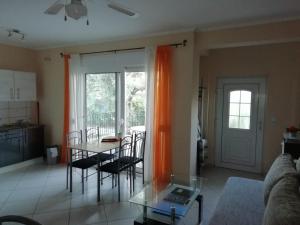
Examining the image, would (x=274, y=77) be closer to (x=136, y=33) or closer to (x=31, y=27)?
(x=136, y=33)

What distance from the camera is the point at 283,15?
298 centimetres

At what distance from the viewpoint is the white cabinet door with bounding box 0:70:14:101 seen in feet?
14.7

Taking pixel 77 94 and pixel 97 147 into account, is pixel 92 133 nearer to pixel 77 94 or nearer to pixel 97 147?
pixel 77 94

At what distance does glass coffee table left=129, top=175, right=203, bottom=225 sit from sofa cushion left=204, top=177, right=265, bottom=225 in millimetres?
372

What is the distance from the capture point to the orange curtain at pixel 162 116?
12.5ft

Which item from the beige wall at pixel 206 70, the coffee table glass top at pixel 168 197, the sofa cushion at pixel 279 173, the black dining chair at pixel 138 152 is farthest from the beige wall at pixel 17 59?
the sofa cushion at pixel 279 173

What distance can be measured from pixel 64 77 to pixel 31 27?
140 cm

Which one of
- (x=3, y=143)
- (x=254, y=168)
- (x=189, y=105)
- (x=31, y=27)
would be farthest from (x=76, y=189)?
(x=254, y=168)

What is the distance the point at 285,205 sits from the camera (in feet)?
4.94

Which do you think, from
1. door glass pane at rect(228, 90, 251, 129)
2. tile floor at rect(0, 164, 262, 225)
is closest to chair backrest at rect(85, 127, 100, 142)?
tile floor at rect(0, 164, 262, 225)

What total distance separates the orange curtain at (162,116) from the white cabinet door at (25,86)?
2976 mm

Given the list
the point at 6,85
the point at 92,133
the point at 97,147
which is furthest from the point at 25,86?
the point at 97,147

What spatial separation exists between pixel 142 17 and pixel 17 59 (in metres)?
3.39

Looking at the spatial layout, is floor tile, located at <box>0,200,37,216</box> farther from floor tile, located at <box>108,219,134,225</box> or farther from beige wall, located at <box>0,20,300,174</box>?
beige wall, located at <box>0,20,300,174</box>
